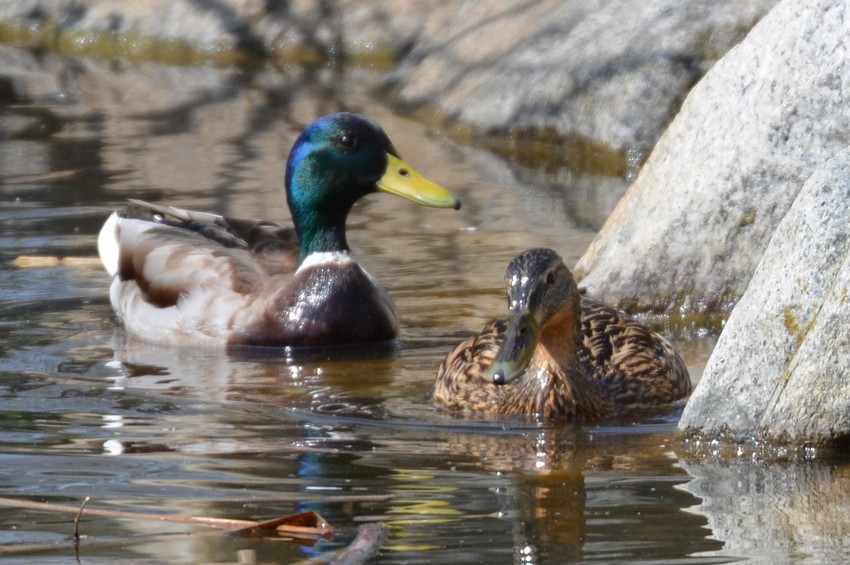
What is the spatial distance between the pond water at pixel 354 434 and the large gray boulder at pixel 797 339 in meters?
0.20

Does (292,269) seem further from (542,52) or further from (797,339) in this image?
(542,52)

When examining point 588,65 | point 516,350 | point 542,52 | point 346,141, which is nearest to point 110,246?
point 346,141

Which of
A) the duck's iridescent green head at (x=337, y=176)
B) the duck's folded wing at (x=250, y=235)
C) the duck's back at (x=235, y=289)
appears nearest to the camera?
the duck's back at (x=235, y=289)

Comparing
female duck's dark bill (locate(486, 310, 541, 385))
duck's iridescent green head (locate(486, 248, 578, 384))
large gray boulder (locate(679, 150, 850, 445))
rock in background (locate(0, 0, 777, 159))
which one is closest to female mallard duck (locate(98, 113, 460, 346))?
duck's iridescent green head (locate(486, 248, 578, 384))

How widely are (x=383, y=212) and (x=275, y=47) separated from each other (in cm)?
851

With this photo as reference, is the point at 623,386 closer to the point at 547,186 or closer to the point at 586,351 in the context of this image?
the point at 586,351

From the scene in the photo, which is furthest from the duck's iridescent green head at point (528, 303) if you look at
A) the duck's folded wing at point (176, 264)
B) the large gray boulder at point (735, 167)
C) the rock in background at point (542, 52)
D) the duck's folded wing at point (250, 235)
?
the rock in background at point (542, 52)

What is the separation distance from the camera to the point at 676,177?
8.96m

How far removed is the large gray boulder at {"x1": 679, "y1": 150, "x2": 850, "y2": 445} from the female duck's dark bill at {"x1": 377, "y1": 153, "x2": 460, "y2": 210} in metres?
2.84

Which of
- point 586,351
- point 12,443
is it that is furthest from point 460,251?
point 12,443

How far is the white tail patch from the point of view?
9.93m

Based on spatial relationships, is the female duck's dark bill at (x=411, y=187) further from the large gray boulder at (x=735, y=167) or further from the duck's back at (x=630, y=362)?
the duck's back at (x=630, y=362)

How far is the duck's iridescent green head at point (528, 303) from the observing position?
6.45 meters

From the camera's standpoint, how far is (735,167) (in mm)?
8695
